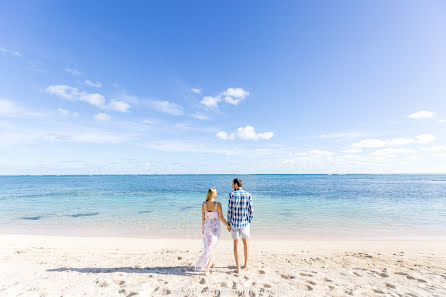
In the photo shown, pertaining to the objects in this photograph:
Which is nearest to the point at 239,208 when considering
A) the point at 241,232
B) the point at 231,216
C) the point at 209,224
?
the point at 231,216

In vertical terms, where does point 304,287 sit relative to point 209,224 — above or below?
below

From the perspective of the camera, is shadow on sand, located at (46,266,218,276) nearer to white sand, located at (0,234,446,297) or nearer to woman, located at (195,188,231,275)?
white sand, located at (0,234,446,297)

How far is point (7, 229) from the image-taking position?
13148 millimetres

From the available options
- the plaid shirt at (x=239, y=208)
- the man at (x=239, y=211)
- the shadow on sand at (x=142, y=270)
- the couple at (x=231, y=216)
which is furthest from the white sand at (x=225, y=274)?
the plaid shirt at (x=239, y=208)

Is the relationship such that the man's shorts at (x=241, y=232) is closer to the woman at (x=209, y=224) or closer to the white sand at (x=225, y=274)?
the woman at (x=209, y=224)

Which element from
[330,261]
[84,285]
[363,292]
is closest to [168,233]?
[84,285]

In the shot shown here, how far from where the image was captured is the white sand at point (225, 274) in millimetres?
4594

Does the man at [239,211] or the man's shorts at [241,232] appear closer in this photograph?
the man at [239,211]

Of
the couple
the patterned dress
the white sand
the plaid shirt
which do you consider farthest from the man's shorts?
the white sand

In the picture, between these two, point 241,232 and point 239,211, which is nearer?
point 239,211

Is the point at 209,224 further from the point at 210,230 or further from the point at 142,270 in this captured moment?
the point at 142,270

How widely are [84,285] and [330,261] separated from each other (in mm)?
6610

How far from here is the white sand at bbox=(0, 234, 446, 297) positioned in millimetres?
4594

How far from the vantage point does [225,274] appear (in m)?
5.40
